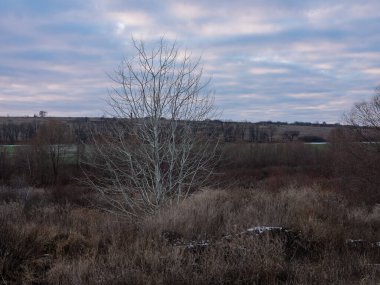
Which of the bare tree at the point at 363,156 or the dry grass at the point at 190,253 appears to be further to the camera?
the bare tree at the point at 363,156

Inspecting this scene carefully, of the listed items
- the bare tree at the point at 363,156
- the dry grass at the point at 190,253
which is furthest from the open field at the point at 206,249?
the bare tree at the point at 363,156

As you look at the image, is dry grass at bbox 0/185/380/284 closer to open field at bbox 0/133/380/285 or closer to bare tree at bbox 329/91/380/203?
open field at bbox 0/133/380/285

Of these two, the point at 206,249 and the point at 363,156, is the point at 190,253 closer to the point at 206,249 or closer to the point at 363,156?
the point at 206,249

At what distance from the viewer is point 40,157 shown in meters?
58.3

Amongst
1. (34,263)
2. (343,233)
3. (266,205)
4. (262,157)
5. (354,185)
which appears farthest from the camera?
(262,157)

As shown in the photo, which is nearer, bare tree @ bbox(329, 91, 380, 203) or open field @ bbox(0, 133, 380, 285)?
open field @ bbox(0, 133, 380, 285)

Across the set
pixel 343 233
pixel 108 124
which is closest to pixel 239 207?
pixel 343 233

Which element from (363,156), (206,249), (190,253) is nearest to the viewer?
(190,253)

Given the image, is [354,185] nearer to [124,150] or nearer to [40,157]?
[124,150]

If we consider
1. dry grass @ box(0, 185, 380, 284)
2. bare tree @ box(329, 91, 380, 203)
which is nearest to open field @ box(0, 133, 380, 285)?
dry grass @ box(0, 185, 380, 284)

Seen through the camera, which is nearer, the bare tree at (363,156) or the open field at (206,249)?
the open field at (206,249)

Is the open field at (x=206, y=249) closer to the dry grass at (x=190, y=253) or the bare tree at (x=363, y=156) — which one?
the dry grass at (x=190, y=253)

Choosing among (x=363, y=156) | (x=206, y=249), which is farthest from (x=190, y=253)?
(x=363, y=156)

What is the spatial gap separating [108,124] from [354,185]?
16.0 metres
